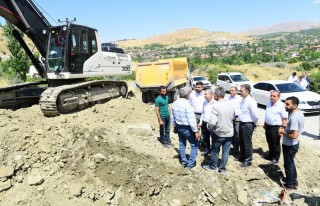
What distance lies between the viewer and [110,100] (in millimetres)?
12664

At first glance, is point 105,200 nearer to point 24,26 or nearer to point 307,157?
point 307,157

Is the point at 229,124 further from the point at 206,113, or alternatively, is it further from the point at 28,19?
the point at 28,19

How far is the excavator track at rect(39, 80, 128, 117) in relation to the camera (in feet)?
30.3

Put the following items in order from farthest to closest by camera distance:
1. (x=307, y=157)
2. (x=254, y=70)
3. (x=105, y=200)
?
(x=254, y=70), (x=307, y=157), (x=105, y=200)

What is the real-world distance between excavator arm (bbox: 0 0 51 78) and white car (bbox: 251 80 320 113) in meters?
10.4

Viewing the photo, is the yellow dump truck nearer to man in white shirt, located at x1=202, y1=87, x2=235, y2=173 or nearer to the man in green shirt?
the man in green shirt

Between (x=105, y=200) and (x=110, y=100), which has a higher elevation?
(x=110, y=100)

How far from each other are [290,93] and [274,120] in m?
7.91

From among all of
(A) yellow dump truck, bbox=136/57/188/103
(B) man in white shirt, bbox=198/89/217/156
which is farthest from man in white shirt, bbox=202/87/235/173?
(A) yellow dump truck, bbox=136/57/188/103

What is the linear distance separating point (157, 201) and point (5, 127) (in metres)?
4.30

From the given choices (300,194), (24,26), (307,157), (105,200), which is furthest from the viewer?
(24,26)

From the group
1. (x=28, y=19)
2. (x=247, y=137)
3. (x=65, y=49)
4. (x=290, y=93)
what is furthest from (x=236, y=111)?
(x=290, y=93)

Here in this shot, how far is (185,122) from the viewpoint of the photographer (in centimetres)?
670

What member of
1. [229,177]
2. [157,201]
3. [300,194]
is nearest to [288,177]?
[300,194]
